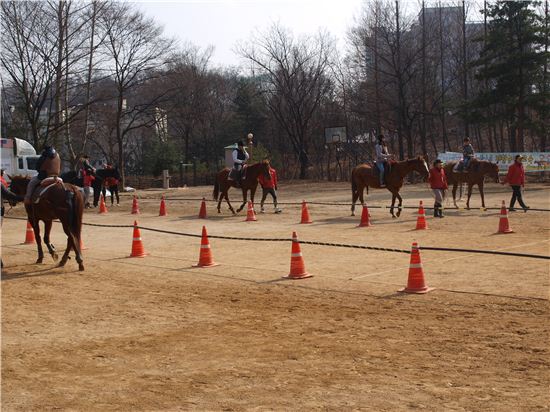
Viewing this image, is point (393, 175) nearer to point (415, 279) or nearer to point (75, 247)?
point (75, 247)

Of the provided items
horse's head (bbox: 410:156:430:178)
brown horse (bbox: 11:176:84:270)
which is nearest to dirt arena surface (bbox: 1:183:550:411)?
brown horse (bbox: 11:176:84:270)

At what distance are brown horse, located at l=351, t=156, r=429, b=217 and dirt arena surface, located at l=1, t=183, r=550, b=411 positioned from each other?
7218 mm

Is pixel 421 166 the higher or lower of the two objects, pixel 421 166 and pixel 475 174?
the higher

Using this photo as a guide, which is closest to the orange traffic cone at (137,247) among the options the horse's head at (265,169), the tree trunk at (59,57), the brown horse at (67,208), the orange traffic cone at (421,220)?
the brown horse at (67,208)

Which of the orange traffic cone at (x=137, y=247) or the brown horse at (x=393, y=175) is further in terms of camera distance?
the brown horse at (x=393, y=175)

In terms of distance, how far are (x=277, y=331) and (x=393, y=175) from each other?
16817mm

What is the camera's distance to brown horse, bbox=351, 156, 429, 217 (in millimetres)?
24438

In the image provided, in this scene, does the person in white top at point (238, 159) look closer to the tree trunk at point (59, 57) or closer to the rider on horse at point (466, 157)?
the rider on horse at point (466, 157)

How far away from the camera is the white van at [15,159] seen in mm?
41406

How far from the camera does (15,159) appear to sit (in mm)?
41750

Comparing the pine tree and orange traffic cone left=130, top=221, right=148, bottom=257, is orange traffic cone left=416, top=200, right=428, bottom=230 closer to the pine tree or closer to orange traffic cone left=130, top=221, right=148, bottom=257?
orange traffic cone left=130, top=221, right=148, bottom=257

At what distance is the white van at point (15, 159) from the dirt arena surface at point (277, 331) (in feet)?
85.7

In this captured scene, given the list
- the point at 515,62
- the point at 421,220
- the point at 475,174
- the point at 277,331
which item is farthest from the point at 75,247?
the point at 515,62

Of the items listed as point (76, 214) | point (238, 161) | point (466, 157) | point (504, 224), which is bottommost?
point (504, 224)
